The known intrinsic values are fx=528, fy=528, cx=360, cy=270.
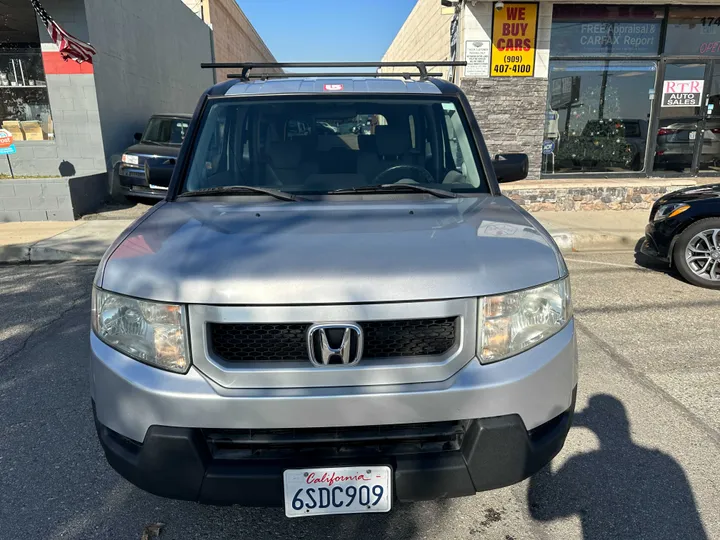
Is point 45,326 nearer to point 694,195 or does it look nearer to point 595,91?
point 694,195

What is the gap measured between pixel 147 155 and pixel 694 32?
441 inches

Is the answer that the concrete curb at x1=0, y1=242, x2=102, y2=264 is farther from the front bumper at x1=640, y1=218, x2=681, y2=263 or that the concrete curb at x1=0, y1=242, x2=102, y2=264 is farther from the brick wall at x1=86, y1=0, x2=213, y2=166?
the front bumper at x1=640, y1=218, x2=681, y2=263

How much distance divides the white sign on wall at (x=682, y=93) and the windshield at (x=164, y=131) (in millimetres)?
10122

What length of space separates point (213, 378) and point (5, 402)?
2.47 metres

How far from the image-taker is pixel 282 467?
1809 mm

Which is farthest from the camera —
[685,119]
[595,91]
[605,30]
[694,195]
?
[685,119]

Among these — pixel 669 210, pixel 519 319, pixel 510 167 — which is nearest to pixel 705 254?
pixel 669 210

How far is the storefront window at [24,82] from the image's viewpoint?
1081cm

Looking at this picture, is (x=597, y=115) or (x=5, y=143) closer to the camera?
(x=5, y=143)

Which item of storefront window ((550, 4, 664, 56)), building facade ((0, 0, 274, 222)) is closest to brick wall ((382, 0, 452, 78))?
storefront window ((550, 4, 664, 56))

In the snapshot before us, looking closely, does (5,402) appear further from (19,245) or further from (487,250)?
(19,245)

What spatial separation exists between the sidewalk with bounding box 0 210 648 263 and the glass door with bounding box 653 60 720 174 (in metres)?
2.67

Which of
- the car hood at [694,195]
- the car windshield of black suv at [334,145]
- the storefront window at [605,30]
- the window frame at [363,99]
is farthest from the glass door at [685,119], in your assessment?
the car windshield of black suv at [334,145]

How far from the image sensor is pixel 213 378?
1.81 metres
